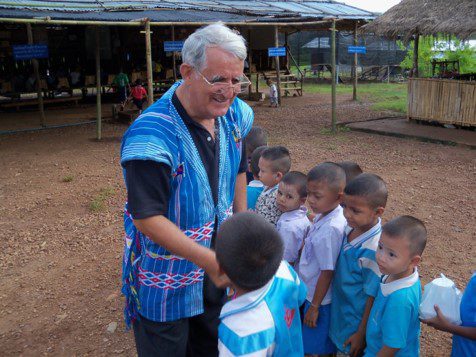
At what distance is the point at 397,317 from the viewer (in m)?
1.98

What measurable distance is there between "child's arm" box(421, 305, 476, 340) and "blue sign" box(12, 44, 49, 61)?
32.4ft

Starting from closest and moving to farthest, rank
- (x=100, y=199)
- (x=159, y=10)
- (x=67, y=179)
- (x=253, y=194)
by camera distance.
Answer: (x=253, y=194), (x=100, y=199), (x=67, y=179), (x=159, y=10)

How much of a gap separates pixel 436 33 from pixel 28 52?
331 inches

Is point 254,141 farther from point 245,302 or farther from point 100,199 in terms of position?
point 100,199

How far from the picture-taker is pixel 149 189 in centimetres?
162

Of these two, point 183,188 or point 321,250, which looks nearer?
point 183,188

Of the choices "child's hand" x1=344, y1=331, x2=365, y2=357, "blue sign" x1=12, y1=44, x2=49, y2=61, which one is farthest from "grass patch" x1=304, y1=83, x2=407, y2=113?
"child's hand" x1=344, y1=331, x2=365, y2=357

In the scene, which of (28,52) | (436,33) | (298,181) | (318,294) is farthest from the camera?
(28,52)

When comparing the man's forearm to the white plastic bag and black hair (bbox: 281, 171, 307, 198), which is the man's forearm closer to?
black hair (bbox: 281, 171, 307, 198)

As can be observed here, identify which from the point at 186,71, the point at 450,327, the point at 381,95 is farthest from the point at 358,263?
the point at 381,95

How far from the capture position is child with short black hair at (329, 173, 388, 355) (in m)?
2.21

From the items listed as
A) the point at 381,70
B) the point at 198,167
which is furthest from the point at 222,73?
the point at 381,70

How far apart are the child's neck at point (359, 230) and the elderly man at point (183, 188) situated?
2.28 ft

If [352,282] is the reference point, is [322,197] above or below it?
above
